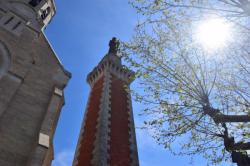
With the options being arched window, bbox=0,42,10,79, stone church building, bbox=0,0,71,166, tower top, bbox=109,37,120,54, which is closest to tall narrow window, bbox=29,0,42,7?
stone church building, bbox=0,0,71,166

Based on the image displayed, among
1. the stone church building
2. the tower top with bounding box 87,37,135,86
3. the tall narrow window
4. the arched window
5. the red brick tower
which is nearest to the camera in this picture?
the stone church building

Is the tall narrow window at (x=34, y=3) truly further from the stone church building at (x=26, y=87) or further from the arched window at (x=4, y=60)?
the arched window at (x=4, y=60)

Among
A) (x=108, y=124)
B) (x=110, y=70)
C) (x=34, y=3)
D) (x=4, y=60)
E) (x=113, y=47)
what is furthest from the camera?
(x=113, y=47)

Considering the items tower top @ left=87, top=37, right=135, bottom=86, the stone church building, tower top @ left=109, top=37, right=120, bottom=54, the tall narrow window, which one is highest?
tower top @ left=109, top=37, right=120, bottom=54

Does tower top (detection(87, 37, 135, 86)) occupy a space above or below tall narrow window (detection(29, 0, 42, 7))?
below

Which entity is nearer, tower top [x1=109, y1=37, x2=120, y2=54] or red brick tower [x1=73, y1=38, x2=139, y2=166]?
red brick tower [x1=73, y1=38, x2=139, y2=166]

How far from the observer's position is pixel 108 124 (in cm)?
1730

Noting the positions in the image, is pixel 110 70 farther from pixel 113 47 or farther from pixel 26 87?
pixel 26 87

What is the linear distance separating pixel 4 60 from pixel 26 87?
5.18 feet

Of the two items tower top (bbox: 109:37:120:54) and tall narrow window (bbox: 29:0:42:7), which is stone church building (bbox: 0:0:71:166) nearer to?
tall narrow window (bbox: 29:0:42:7)

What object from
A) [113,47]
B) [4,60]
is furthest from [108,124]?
[113,47]

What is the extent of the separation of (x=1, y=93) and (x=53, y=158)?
5.64 m

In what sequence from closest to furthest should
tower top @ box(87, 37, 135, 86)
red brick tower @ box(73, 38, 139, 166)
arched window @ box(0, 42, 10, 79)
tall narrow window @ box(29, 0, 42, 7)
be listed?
arched window @ box(0, 42, 10, 79) → red brick tower @ box(73, 38, 139, 166) → tall narrow window @ box(29, 0, 42, 7) → tower top @ box(87, 37, 135, 86)

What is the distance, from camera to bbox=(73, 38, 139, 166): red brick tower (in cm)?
1550
